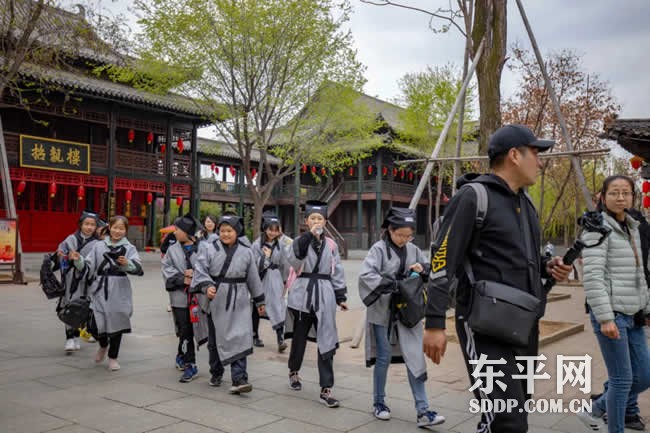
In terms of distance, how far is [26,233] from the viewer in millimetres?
22656

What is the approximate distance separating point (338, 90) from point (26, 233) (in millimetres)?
13731

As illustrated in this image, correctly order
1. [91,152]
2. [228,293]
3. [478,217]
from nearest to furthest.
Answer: [478,217] < [228,293] < [91,152]

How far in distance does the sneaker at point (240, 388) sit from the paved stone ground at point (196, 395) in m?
0.08

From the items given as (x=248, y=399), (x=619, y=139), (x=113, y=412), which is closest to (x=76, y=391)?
(x=113, y=412)

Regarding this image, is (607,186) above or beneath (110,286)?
above

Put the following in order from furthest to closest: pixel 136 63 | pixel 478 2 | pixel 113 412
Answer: pixel 136 63
pixel 478 2
pixel 113 412

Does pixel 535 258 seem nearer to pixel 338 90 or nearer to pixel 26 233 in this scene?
pixel 338 90

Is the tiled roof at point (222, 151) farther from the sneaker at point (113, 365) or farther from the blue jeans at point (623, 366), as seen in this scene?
the blue jeans at point (623, 366)

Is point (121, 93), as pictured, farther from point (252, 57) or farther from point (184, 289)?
point (184, 289)

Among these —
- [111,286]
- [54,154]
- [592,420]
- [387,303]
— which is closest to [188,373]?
[111,286]

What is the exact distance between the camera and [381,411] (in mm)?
4387

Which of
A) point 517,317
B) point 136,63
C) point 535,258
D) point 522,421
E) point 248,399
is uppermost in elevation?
point 136,63

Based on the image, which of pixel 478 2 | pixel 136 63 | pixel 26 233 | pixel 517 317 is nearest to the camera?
pixel 517 317

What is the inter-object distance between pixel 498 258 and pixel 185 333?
13.2 ft
